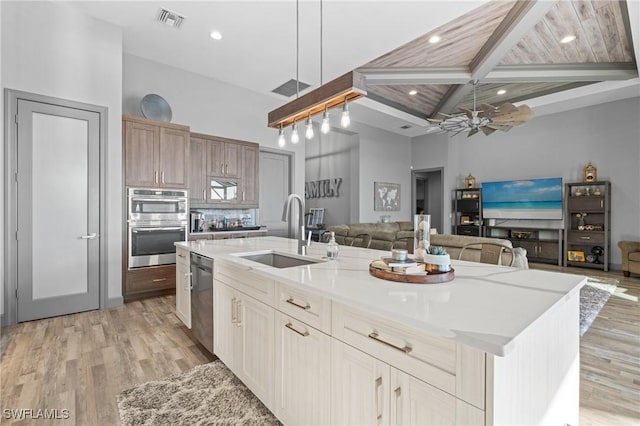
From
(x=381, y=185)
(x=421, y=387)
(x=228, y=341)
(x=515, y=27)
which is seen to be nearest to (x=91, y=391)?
(x=228, y=341)

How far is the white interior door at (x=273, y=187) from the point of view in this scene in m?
5.82

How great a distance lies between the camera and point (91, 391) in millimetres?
1926

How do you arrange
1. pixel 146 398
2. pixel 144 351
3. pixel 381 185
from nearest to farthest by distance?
pixel 146 398
pixel 144 351
pixel 381 185

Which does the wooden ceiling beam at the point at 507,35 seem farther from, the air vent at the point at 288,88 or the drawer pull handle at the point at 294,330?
the drawer pull handle at the point at 294,330

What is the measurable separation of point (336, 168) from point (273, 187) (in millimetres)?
3068

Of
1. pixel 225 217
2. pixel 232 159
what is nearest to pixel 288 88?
pixel 232 159

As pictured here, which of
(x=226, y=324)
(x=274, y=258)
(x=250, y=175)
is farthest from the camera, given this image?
(x=250, y=175)

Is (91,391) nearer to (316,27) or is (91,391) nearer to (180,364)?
(180,364)

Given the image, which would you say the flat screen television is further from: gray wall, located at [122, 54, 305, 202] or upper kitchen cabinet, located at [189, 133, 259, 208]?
upper kitchen cabinet, located at [189, 133, 259, 208]

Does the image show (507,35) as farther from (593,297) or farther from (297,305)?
(297,305)

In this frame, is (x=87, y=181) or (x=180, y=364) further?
(x=87, y=181)

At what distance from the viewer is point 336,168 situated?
858cm

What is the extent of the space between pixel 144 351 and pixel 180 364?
438 mm

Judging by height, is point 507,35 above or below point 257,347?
above
